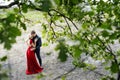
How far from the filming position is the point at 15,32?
1688mm

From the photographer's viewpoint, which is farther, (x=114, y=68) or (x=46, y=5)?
(x=114, y=68)

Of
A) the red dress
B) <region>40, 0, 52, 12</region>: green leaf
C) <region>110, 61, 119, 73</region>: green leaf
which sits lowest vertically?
the red dress

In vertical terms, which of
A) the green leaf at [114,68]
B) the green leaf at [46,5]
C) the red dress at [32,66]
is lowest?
the red dress at [32,66]

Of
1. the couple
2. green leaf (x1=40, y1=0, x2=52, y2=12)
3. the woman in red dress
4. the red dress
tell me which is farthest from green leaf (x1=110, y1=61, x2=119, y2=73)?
the red dress

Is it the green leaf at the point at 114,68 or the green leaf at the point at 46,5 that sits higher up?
the green leaf at the point at 46,5

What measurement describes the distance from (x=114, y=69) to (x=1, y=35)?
0.78 metres

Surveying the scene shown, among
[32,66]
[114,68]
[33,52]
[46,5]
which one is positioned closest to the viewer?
[46,5]

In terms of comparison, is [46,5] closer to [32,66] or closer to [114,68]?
[114,68]

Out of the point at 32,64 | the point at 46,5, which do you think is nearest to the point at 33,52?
the point at 32,64

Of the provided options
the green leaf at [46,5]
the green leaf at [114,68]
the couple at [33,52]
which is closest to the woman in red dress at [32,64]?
the couple at [33,52]

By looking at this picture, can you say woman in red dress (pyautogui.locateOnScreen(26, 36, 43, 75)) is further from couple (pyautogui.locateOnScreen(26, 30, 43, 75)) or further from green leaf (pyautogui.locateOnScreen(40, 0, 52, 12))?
green leaf (pyautogui.locateOnScreen(40, 0, 52, 12))

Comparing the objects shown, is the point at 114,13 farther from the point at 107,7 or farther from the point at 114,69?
the point at 114,69

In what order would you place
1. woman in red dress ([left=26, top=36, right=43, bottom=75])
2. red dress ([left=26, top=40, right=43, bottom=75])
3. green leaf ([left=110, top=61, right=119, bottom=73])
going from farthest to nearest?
red dress ([left=26, top=40, right=43, bottom=75]) < woman in red dress ([left=26, top=36, right=43, bottom=75]) < green leaf ([left=110, top=61, right=119, bottom=73])

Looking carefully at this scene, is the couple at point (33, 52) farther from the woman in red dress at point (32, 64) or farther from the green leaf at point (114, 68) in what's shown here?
the green leaf at point (114, 68)
